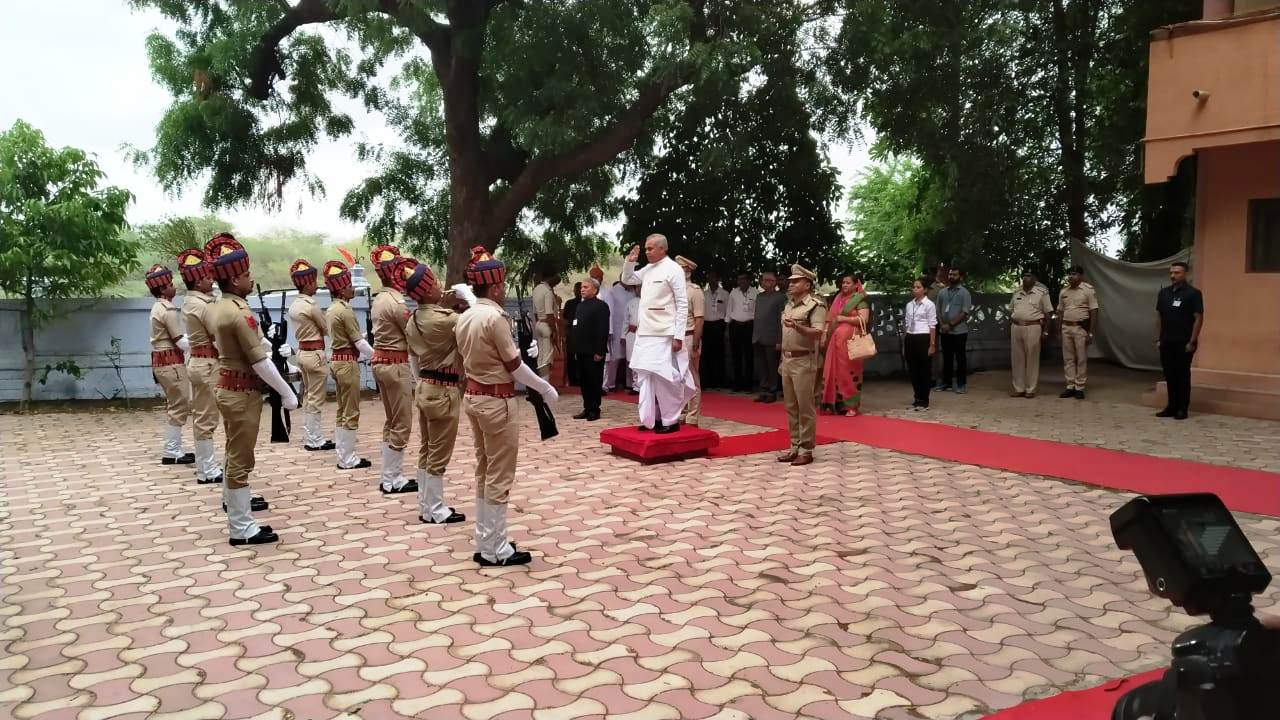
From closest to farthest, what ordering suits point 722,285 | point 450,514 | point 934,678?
point 934,678
point 450,514
point 722,285

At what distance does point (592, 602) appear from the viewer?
14.2 ft

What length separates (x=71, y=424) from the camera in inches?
424

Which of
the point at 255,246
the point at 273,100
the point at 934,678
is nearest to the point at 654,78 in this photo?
the point at 273,100

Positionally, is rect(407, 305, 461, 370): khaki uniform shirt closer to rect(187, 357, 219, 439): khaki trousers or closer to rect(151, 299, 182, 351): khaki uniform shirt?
rect(187, 357, 219, 439): khaki trousers

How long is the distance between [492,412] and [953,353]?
33.4 ft

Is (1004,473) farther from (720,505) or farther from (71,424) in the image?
(71,424)

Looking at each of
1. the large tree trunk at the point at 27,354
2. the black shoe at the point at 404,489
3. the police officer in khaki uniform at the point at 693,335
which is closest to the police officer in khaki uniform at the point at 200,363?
the black shoe at the point at 404,489

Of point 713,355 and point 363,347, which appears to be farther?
point 713,355

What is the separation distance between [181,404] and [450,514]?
3.68 m

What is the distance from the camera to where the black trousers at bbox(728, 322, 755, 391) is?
43.9 feet

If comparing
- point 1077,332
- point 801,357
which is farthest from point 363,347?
point 1077,332

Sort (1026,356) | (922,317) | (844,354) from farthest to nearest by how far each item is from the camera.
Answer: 1. (1026,356)
2. (922,317)
3. (844,354)

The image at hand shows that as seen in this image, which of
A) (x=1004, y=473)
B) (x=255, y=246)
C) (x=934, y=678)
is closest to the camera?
(x=934, y=678)

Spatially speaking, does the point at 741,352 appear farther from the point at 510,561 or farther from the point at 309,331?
the point at 510,561
